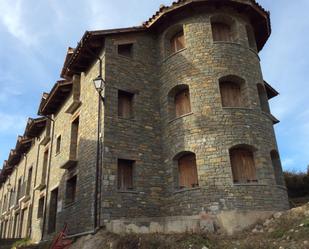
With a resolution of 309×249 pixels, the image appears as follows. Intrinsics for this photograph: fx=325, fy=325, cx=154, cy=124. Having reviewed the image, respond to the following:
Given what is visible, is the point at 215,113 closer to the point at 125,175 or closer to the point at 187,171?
the point at 187,171

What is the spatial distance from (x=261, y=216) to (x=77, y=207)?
252 inches

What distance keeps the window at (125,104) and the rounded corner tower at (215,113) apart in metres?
1.27

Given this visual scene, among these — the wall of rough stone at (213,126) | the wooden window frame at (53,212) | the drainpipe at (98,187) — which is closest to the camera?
the drainpipe at (98,187)

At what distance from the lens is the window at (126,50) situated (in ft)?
45.0

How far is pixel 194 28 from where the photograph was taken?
13008mm

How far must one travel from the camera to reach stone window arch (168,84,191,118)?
41.1ft

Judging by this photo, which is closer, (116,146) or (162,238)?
(162,238)

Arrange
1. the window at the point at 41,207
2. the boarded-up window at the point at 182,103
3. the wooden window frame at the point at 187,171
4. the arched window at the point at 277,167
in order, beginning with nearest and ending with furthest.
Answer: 1. the wooden window frame at the point at 187,171
2. the arched window at the point at 277,167
3. the boarded-up window at the point at 182,103
4. the window at the point at 41,207

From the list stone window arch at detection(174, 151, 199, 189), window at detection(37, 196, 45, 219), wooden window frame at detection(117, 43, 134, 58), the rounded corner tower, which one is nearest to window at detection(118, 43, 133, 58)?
wooden window frame at detection(117, 43, 134, 58)

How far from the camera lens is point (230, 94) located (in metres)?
12.3

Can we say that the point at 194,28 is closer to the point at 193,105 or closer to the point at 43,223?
the point at 193,105

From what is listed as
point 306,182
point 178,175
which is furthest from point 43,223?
point 306,182

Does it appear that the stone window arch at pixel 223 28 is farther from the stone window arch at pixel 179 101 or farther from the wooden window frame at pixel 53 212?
the wooden window frame at pixel 53 212

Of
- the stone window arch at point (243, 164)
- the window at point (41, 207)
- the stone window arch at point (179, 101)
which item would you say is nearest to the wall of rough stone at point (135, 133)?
the stone window arch at point (179, 101)
